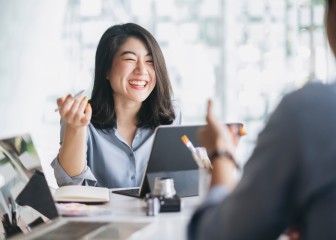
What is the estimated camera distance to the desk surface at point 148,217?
4.44 feet

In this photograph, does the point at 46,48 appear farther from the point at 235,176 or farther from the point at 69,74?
the point at 235,176

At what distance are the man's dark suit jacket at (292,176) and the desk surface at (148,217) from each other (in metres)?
0.51

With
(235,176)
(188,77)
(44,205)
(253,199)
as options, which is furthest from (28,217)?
(188,77)

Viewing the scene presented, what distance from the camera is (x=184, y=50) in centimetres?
403

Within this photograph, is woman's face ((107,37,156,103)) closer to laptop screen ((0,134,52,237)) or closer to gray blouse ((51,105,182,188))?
gray blouse ((51,105,182,188))

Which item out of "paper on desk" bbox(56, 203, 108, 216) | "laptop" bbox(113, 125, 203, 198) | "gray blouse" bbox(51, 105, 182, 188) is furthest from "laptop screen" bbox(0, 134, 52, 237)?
"gray blouse" bbox(51, 105, 182, 188)

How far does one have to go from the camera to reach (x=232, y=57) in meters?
4.00

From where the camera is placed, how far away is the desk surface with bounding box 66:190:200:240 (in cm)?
135

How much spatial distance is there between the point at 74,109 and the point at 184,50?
245 centimetres

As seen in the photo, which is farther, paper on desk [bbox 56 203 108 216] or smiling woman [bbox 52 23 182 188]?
smiling woman [bbox 52 23 182 188]

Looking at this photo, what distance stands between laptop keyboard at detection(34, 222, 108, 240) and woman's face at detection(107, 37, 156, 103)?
0.80 meters

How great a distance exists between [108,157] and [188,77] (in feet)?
6.71

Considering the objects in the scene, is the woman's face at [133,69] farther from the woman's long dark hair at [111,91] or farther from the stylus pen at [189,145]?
the stylus pen at [189,145]

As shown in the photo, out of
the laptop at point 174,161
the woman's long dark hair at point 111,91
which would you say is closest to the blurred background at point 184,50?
the woman's long dark hair at point 111,91
